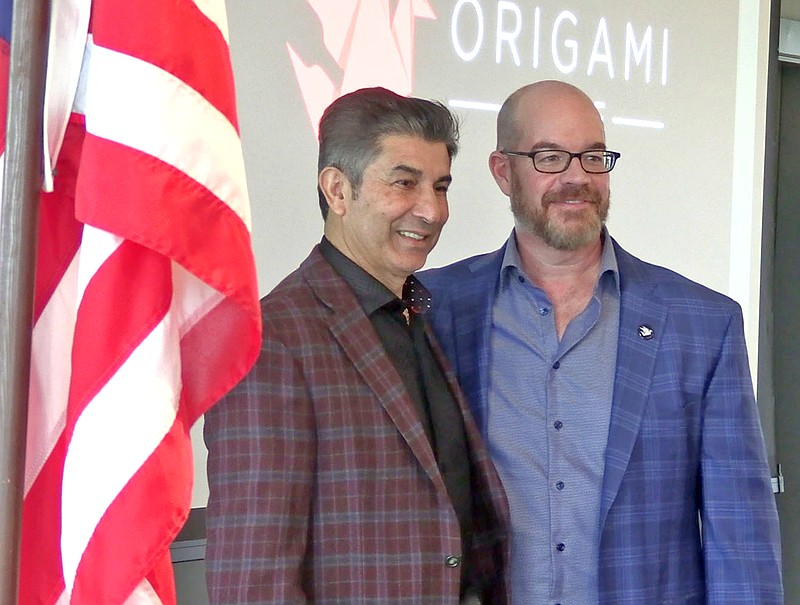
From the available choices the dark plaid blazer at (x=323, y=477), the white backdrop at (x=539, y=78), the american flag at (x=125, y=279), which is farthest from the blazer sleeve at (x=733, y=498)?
the white backdrop at (x=539, y=78)

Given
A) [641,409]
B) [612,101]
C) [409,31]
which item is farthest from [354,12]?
[641,409]

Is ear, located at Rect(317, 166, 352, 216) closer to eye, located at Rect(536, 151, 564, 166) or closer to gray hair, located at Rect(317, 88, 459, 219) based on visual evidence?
gray hair, located at Rect(317, 88, 459, 219)

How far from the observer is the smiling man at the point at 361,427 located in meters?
1.56

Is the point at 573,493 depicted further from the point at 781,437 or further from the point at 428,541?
the point at 781,437

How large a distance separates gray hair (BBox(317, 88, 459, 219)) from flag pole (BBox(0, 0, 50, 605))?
68 centimetres

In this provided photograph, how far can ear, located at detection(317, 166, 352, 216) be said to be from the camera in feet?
5.90

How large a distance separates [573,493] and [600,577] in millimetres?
156

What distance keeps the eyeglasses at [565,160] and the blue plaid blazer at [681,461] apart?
242 mm

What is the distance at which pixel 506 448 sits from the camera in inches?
78.4

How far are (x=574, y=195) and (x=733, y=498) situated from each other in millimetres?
643

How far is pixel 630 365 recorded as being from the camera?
6.54ft

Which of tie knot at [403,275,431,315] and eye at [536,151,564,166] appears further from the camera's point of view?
eye at [536,151,564,166]

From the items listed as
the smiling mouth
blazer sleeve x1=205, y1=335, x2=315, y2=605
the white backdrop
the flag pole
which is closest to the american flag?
the flag pole

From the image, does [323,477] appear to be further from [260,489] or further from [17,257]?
[17,257]
